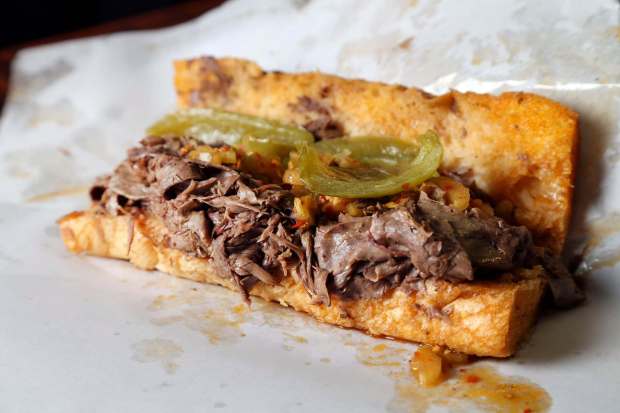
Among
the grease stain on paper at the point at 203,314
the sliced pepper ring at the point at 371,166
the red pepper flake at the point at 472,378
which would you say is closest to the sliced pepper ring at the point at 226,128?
the sliced pepper ring at the point at 371,166

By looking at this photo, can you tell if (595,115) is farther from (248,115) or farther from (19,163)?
(19,163)

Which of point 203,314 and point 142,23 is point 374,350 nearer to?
point 203,314

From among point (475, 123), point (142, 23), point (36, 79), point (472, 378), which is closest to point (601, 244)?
point (475, 123)

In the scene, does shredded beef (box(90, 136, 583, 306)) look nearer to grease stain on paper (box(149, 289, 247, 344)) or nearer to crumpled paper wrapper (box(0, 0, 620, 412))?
grease stain on paper (box(149, 289, 247, 344))

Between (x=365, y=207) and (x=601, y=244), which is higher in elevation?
(x=365, y=207)

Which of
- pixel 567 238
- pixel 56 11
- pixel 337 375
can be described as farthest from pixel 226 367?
pixel 56 11
